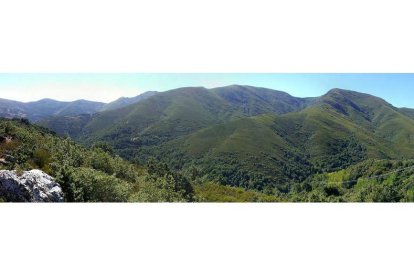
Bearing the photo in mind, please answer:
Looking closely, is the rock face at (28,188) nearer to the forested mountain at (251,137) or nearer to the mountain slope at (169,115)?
the forested mountain at (251,137)

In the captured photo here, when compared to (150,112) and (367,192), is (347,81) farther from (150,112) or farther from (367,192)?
(150,112)

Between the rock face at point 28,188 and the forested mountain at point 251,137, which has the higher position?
the rock face at point 28,188

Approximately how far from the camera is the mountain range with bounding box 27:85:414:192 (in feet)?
214

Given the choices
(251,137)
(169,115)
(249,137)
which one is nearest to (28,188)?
(249,137)

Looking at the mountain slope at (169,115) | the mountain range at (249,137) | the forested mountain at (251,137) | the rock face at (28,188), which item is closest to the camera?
the rock face at (28,188)

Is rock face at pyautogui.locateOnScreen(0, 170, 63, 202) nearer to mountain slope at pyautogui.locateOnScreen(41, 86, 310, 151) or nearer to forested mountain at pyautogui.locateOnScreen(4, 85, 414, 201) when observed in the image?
forested mountain at pyautogui.locateOnScreen(4, 85, 414, 201)

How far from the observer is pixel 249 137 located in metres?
81.2

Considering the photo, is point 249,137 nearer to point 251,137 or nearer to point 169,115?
point 251,137

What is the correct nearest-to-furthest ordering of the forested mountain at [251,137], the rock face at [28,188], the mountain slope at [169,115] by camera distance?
the rock face at [28,188], the forested mountain at [251,137], the mountain slope at [169,115]

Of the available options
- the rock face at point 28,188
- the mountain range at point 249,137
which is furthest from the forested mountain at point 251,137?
the rock face at point 28,188

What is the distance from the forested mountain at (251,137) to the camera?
6310 cm

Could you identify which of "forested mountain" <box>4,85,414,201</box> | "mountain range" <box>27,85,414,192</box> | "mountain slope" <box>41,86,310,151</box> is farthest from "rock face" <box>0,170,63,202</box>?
"mountain slope" <box>41,86,310,151</box>

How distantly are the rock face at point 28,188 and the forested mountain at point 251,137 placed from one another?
35125 millimetres

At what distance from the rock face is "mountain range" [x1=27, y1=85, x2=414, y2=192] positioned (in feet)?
Result: 119
